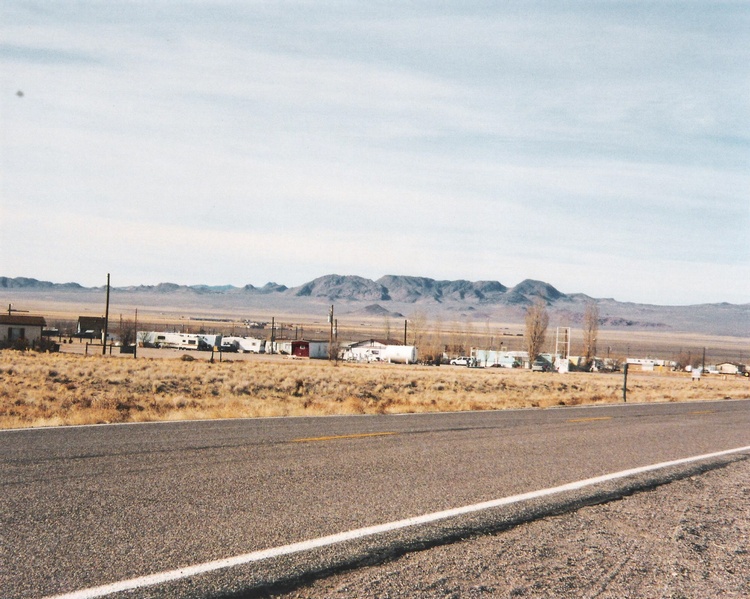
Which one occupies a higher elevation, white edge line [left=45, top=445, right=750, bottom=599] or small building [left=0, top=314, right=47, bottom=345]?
white edge line [left=45, top=445, right=750, bottom=599]

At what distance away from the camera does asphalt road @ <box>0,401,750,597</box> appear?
4.93m

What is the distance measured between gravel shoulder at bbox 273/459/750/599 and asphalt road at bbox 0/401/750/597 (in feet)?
0.95

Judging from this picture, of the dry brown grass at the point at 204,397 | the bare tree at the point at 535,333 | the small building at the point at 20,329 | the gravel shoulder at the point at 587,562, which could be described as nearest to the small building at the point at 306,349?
the bare tree at the point at 535,333

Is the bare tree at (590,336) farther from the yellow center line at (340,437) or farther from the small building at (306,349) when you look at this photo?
the yellow center line at (340,437)

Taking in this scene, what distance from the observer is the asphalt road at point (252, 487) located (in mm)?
4926

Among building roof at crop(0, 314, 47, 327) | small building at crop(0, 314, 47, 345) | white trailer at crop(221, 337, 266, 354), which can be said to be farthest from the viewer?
white trailer at crop(221, 337, 266, 354)

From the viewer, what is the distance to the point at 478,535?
5.90 meters

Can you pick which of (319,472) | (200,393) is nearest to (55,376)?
(200,393)

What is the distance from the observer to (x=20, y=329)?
230 ft

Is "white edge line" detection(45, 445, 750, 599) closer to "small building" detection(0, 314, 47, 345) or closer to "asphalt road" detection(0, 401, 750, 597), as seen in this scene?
"asphalt road" detection(0, 401, 750, 597)

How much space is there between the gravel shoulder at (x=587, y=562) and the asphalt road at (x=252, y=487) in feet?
0.95

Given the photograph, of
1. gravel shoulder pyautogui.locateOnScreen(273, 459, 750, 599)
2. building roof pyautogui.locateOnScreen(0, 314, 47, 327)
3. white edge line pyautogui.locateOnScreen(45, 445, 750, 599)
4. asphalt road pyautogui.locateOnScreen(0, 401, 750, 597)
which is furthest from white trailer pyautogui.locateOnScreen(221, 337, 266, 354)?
gravel shoulder pyautogui.locateOnScreen(273, 459, 750, 599)

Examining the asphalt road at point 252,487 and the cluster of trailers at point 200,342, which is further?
the cluster of trailers at point 200,342

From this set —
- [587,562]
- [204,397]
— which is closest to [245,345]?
[204,397]
